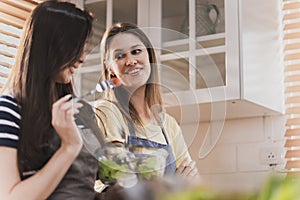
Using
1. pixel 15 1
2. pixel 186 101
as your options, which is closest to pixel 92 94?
pixel 186 101

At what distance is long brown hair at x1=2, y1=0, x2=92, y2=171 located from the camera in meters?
1.36

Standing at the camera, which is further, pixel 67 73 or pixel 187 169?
pixel 67 73

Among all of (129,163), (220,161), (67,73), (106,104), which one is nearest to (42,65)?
(67,73)

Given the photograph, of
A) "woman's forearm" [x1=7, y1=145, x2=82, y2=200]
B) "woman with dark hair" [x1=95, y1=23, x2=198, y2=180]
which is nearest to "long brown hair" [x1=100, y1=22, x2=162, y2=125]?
"woman with dark hair" [x1=95, y1=23, x2=198, y2=180]

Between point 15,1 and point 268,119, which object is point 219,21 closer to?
point 268,119

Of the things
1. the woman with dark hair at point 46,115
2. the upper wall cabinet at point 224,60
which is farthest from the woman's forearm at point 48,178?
the upper wall cabinet at point 224,60

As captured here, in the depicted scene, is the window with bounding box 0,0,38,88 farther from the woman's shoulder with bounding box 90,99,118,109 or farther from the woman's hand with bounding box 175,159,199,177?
the woman's hand with bounding box 175,159,199,177

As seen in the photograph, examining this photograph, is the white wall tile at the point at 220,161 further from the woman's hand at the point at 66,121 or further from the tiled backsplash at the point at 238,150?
the woman's hand at the point at 66,121

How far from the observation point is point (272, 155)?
1.28 meters

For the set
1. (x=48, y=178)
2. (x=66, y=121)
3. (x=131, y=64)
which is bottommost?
(x=48, y=178)

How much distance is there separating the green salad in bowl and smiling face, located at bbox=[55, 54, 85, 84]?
161mm

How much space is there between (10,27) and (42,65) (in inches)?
7.9

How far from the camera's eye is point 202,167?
4.28 feet

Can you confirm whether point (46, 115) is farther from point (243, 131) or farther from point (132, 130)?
point (243, 131)
